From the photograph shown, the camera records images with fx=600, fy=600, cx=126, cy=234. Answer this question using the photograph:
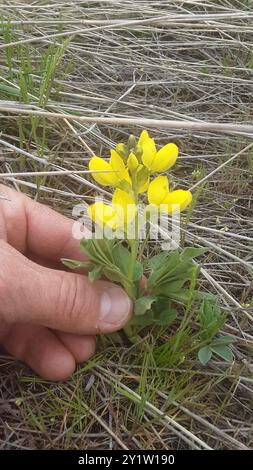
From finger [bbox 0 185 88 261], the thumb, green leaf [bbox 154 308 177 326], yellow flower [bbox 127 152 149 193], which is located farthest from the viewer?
finger [bbox 0 185 88 261]

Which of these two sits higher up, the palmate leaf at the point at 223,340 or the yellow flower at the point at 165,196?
the yellow flower at the point at 165,196

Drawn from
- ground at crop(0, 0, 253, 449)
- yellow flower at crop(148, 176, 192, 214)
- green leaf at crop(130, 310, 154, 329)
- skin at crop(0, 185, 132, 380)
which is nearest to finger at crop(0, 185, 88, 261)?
skin at crop(0, 185, 132, 380)

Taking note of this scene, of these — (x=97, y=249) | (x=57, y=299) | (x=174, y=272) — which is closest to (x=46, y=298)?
(x=57, y=299)

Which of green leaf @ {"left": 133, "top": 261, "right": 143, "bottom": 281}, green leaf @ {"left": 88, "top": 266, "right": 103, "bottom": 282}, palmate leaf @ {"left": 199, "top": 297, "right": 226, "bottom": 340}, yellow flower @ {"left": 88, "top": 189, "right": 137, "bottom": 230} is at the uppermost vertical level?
yellow flower @ {"left": 88, "top": 189, "right": 137, "bottom": 230}

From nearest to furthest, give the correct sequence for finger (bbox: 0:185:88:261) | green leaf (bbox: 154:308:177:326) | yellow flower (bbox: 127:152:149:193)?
1. yellow flower (bbox: 127:152:149:193)
2. green leaf (bbox: 154:308:177:326)
3. finger (bbox: 0:185:88:261)

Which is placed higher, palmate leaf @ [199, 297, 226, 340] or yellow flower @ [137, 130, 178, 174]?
yellow flower @ [137, 130, 178, 174]

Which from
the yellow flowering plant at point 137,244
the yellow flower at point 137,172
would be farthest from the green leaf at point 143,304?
the yellow flower at point 137,172

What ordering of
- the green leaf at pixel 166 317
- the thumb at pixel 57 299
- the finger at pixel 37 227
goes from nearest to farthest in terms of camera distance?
the thumb at pixel 57 299 → the green leaf at pixel 166 317 → the finger at pixel 37 227

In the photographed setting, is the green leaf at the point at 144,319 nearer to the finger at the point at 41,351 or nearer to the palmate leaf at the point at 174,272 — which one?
the palmate leaf at the point at 174,272

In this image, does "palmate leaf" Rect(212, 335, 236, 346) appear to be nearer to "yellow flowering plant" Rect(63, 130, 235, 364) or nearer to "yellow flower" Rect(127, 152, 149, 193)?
"yellow flowering plant" Rect(63, 130, 235, 364)

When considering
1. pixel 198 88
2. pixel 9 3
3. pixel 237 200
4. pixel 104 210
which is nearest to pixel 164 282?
pixel 104 210
